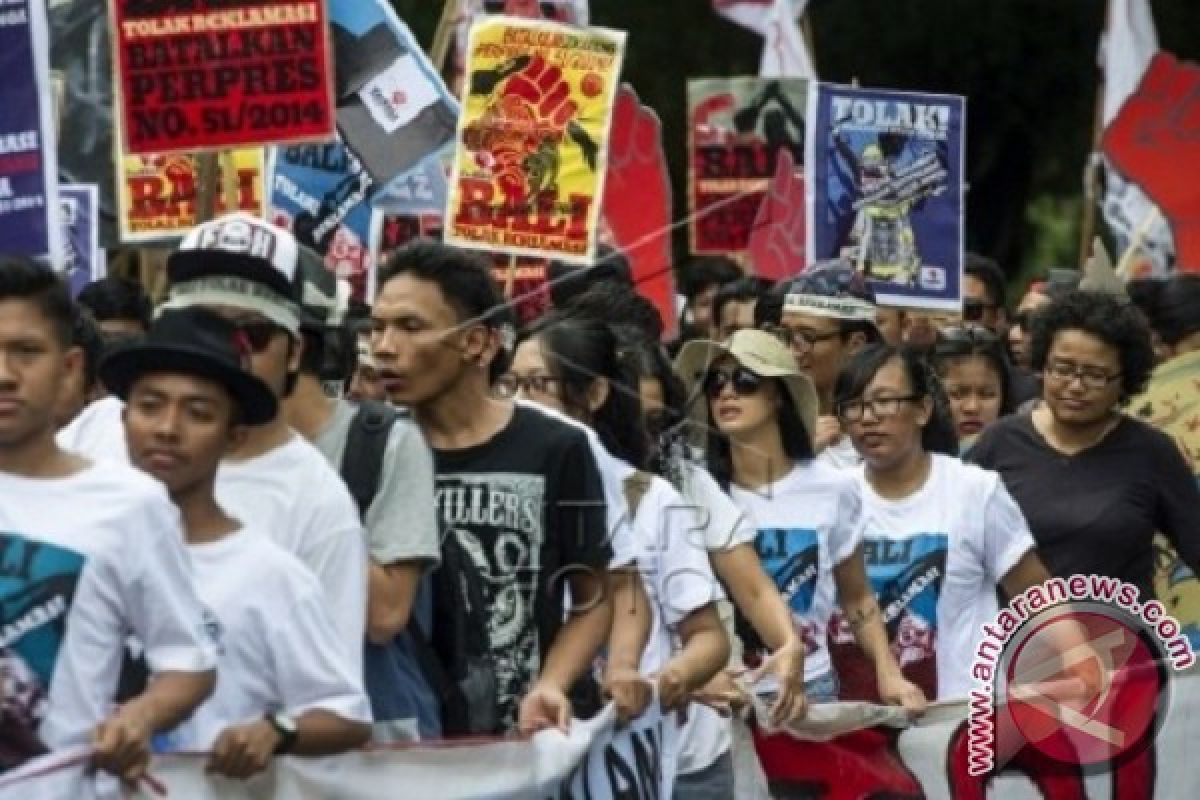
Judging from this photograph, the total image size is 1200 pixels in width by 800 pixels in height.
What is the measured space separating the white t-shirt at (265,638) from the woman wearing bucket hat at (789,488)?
117 inches

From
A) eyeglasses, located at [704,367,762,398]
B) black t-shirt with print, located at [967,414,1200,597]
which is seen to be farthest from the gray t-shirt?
black t-shirt with print, located at [967,414,1200,597]

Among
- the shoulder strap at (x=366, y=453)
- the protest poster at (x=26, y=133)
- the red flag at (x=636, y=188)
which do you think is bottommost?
the shoulder strap at (x=366, y=453)

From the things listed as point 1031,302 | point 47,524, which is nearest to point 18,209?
point 47,524

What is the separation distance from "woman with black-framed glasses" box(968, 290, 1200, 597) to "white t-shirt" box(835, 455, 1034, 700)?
0.23 metres

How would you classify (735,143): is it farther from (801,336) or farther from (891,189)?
(801,336)

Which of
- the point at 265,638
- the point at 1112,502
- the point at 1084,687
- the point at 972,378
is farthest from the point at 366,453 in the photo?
the point at 972,378

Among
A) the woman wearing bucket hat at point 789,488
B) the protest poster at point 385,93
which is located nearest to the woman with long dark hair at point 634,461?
the woman wearing bucket hat at point 789,488

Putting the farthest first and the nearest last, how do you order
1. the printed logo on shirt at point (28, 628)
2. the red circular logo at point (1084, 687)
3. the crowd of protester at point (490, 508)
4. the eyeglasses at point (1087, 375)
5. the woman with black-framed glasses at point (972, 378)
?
the woman with black-framed glasses at point (972, 378) < the eyeglasses at point (1087, 375) < the red circular logo at point (1084, 687) < the crowd of protester at point (490, 508) < the printed logo on shirt at point (28, 628)

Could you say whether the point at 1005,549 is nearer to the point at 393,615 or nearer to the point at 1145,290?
the point at 393,615

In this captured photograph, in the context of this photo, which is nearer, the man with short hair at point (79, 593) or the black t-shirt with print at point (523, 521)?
the man with short hair at point (79, 593)

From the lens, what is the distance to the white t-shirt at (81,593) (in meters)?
6.25

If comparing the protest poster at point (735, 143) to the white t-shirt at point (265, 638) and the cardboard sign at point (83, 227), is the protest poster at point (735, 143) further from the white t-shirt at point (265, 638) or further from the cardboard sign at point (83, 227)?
the white t-shirt at point (265, 638)

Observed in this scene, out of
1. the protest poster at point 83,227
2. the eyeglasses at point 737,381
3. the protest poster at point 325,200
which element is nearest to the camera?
the eyeglasses at point 737,381

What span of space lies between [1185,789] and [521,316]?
274 centimetres
